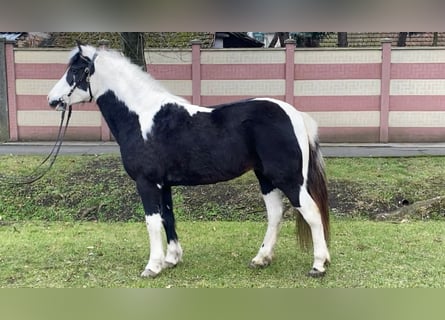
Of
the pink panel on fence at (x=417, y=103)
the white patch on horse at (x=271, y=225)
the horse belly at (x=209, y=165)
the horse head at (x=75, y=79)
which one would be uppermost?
the horse head at (x=75, y=79)

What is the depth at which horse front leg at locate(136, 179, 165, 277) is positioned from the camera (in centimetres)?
402

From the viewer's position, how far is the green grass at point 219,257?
3.87 metres

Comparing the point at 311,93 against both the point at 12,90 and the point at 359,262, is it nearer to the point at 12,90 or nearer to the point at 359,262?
the point at 12,90

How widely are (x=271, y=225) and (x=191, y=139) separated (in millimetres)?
1074

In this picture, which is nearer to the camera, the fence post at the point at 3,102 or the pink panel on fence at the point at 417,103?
the pink panel on fence at the point at 417,103

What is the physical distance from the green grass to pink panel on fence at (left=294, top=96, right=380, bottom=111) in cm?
773

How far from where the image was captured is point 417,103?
1319cm

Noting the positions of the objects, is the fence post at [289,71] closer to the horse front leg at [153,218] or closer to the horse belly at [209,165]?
the horse belly at [209,165]

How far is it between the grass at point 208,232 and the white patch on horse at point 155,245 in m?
0.10

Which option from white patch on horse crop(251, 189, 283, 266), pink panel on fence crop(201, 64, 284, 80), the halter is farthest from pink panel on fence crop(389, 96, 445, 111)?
the halter

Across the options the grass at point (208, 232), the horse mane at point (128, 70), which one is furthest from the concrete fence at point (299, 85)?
the horse mane at point (128, 70)

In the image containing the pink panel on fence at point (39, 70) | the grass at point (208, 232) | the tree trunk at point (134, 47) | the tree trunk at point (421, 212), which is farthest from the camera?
the pink panel on fence at point (39, 70)

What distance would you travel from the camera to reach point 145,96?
4.13 metres

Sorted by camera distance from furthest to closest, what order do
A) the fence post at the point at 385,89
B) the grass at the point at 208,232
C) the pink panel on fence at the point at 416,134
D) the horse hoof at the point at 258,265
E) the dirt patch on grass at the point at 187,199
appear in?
the pink panel on fence at the point at 416,134 < the fence post at the point at 385,89 < the dirt patch on grass at the point at 187,199 < the horse hoof at the point at 258,265 < the grass at the point at 208,232
